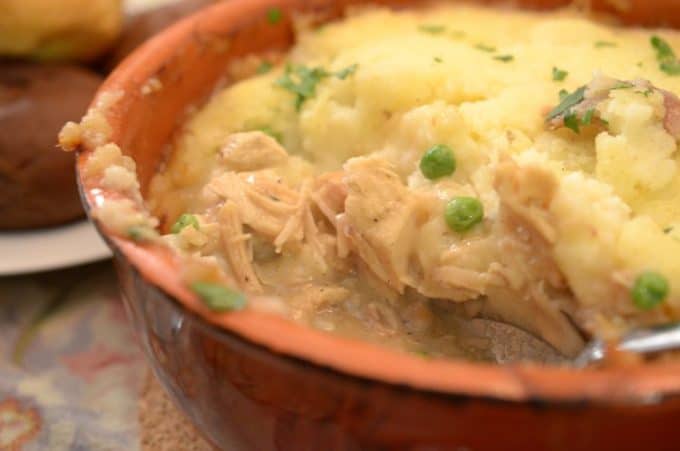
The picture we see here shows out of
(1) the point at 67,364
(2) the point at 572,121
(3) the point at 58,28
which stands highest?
Answer: (2) the point at 572,121

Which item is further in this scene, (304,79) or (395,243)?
(304,79)

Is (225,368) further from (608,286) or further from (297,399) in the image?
(608,286)

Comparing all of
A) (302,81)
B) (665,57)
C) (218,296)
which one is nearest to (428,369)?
(218,296)

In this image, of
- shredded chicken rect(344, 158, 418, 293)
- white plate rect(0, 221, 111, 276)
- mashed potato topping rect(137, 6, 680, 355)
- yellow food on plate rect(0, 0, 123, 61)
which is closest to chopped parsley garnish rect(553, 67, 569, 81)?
mashed potato topping rect(137, 6, 680, 355)

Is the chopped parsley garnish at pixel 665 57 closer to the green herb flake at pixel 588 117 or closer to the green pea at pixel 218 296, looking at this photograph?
the green herb flake at pixel 588 117

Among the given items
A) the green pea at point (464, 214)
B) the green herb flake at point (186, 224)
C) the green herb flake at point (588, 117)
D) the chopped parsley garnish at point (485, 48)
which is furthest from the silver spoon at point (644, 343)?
the chopped parsley garnish at point (485, 48)

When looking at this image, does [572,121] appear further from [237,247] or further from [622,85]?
[237,247]
